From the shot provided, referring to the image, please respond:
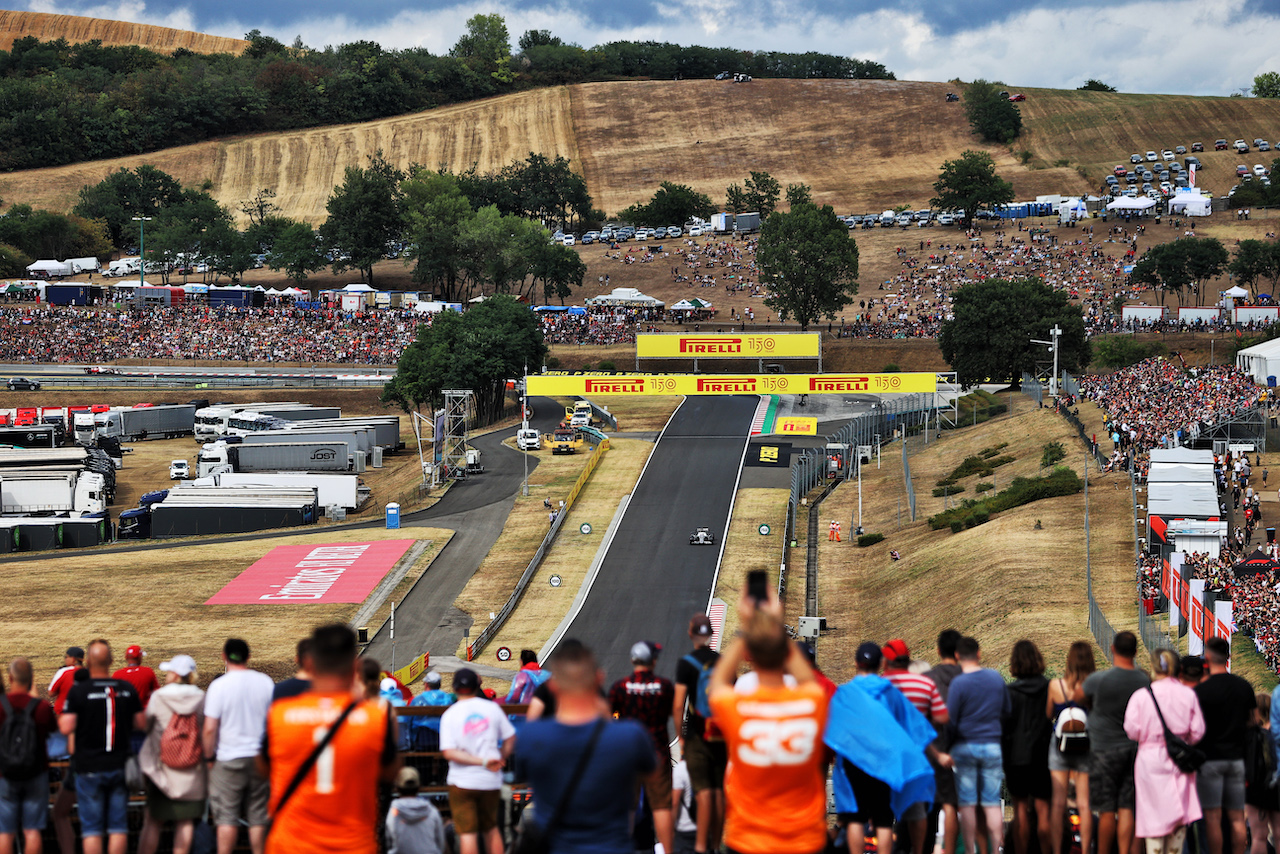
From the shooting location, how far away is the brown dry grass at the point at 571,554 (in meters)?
48.2

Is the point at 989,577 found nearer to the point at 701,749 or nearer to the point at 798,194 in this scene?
the point at 701,749

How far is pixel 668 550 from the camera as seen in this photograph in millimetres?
58531

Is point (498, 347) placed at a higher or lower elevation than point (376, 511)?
higher

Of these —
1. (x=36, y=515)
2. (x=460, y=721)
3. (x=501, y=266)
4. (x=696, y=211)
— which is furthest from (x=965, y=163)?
(x=460, y=721)

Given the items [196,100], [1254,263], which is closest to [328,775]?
[1254,263]

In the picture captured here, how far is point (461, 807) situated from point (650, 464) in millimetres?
62218

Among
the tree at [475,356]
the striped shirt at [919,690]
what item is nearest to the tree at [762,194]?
the tree at [475,356]

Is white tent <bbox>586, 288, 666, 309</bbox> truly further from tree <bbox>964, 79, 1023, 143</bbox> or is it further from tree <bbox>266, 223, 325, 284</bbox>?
tree <bbox>964, 79, 1023, 143</bbox>

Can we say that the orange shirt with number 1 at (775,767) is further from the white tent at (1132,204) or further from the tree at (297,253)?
the tree at (297,253)

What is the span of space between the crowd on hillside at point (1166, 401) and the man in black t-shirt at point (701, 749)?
4603cm

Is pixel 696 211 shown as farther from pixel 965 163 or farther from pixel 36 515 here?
pixel 36 515

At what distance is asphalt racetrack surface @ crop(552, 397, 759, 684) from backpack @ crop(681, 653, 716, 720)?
861 inches

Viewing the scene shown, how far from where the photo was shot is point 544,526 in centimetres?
6238

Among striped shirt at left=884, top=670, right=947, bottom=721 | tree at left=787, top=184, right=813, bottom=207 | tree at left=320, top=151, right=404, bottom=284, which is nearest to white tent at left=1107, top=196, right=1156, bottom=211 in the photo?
tree at left=787, top=184, right=813, bottom=207
